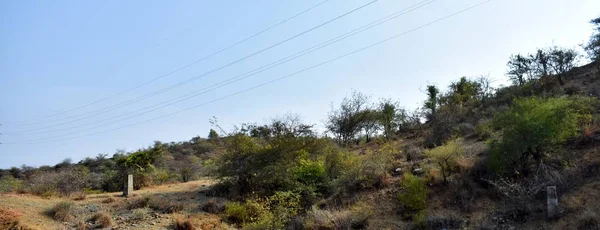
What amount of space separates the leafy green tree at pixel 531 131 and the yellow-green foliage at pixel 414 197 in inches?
114

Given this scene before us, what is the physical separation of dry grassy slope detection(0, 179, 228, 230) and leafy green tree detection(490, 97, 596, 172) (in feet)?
35.5

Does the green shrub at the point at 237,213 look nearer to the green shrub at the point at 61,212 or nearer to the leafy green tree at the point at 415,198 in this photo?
the green shrub at the point at 61,212

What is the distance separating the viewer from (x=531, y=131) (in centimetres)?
1584

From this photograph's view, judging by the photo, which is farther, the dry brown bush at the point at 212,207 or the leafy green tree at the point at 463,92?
the leafy green tree at the point at 463,92

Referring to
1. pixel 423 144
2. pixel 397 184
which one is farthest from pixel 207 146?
pixel 397 184

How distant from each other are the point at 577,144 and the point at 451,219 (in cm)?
687

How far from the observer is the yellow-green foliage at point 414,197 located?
637 inches

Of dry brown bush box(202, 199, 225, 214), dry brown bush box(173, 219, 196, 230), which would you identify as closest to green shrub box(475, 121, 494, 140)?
dry brown bush box(202, 199, 225, 214)

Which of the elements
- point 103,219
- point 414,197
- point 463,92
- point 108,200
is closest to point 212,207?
point 103,219

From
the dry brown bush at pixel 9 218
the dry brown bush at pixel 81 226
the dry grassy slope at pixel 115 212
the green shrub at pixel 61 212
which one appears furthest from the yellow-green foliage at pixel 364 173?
the dry brown bush at pixel 9 218

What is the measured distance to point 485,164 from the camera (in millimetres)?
17547

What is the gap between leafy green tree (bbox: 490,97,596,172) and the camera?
52.3 ft

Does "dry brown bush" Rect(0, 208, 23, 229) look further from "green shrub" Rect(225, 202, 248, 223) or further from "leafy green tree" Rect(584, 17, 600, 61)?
"leafy green tree" Rect(584, 17, 600, 61)

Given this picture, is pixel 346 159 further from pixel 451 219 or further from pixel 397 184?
pixel 451 219
